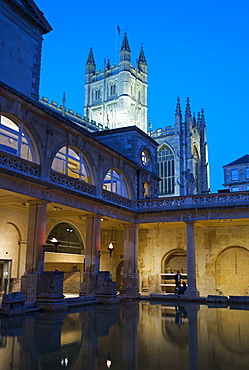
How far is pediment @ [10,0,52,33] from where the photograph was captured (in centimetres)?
1965

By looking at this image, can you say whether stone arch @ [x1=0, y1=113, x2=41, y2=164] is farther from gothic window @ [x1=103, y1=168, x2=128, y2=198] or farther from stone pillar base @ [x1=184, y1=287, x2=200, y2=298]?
stone pillar base @ [x1=184, y1=287, x2=200, y2=298]

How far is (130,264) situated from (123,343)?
18172 mm

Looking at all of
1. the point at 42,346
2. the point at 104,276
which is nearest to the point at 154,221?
the point at 104,276

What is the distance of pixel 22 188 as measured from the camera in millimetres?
16891

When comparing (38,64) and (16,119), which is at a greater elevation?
(38,64)

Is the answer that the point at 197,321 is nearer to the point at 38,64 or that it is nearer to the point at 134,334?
the point at 134,334

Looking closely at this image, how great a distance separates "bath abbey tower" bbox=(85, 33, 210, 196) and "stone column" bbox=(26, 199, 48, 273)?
166 ft

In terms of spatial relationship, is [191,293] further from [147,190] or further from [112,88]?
[112,88]

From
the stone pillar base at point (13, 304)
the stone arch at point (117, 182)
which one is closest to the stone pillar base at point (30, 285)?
the stone pillar base at point (13, 304)

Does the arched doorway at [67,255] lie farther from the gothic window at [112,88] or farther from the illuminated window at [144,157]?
the gothic window at [112,88]

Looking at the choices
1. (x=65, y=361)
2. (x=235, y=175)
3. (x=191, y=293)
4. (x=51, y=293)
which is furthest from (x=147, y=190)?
(x=235, y=175)

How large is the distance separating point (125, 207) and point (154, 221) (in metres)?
2.61

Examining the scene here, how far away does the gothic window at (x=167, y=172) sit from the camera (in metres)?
71.1

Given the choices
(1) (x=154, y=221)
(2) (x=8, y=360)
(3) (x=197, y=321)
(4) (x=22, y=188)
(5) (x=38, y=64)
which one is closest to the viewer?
(2) (x=8, y=360)
